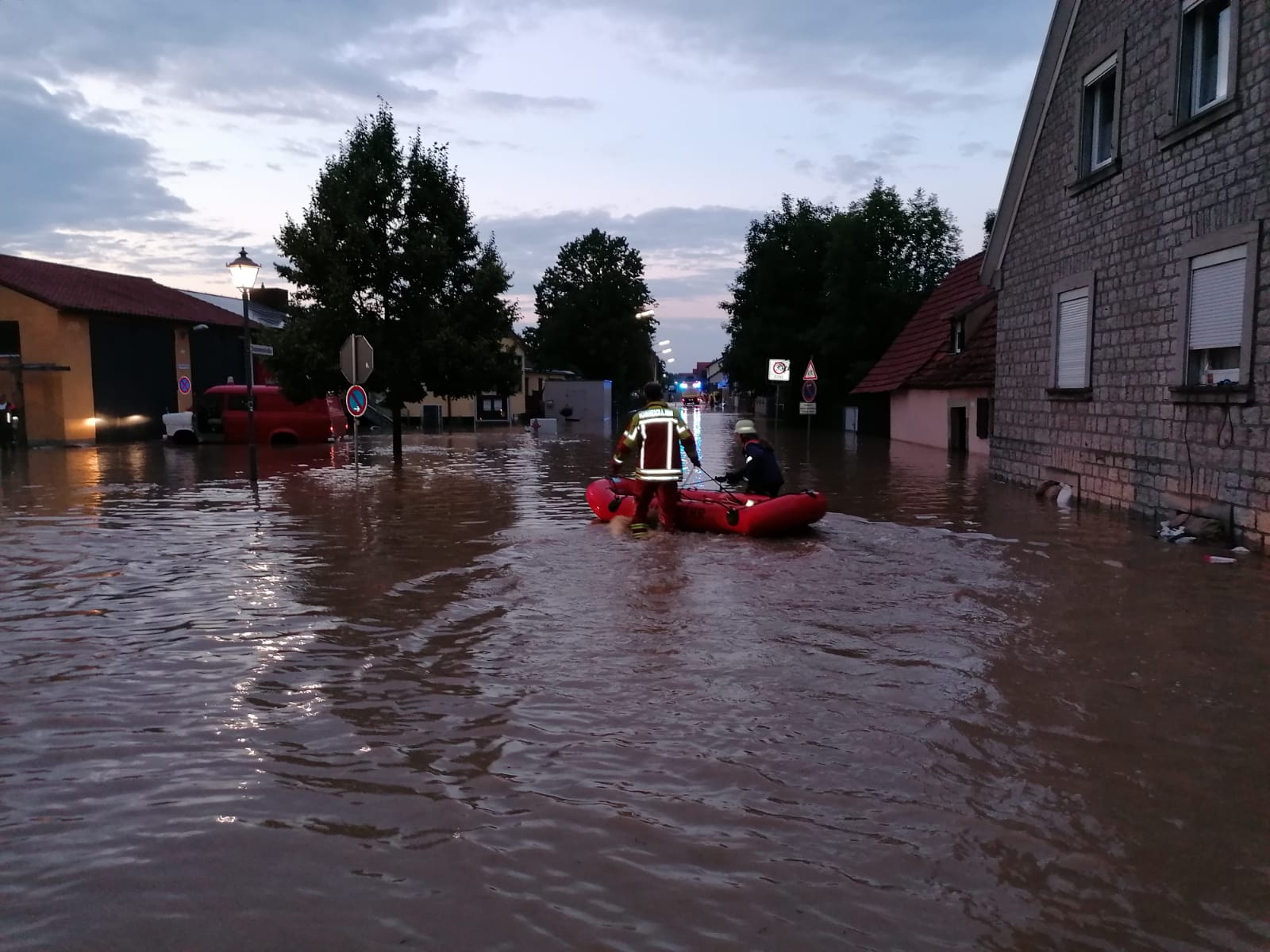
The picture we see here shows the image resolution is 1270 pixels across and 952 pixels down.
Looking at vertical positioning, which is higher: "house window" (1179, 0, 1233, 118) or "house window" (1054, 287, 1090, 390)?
"house window" (1179, 0, 1233, 118)

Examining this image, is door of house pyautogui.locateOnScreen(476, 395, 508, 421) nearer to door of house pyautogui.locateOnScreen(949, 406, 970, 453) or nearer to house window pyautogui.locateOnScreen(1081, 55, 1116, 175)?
door of house pyautogui.locateOnScreen(949, 406, 970, 453)

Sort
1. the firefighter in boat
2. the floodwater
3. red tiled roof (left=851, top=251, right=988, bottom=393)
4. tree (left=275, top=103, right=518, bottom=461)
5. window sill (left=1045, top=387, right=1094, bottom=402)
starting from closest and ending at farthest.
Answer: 1. the floodwater
2. the firefighter in boat
3. window sill (left=1045, top=387, right=1094, bottom=402)
4. tree (left=275, top=103, right=518, bottom=461)
5. red tiled roof (left=851, top=251, right=988, bottom=393)

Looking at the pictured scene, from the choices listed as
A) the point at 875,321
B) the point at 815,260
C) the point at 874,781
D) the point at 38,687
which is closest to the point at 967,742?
the point at 874,781

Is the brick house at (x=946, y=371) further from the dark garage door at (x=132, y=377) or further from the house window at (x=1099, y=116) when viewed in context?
the dark garage door at (x=132, y=377)

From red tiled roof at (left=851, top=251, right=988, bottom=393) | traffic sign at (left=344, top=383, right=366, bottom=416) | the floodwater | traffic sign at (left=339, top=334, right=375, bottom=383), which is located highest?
red tiled roof at (left=851, top=251, right=988, bottom=393)

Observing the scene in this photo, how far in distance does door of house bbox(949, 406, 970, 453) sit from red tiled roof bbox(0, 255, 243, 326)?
2652cm

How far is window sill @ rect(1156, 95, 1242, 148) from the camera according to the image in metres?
11.1

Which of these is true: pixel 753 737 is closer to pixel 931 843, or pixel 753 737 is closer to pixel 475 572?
pixel 931 843

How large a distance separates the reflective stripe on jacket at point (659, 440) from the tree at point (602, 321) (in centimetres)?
6000

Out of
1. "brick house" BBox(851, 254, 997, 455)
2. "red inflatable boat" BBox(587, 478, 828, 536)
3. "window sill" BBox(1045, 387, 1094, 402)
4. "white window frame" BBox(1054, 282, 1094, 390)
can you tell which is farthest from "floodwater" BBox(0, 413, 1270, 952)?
"brick house" BBox(851, 254, 997, 455)

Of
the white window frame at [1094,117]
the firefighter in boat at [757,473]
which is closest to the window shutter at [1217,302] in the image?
the white window frame at [1094,117]

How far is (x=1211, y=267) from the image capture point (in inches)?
455

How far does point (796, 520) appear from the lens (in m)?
11.6

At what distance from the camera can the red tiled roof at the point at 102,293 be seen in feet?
105
